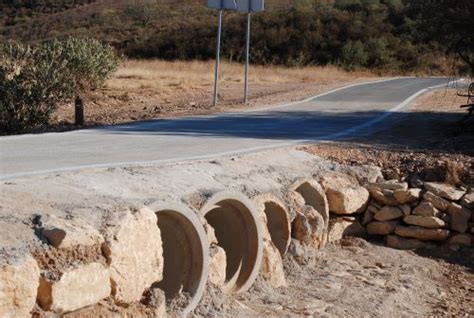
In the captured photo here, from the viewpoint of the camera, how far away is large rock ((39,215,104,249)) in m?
5.70

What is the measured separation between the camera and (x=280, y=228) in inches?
380

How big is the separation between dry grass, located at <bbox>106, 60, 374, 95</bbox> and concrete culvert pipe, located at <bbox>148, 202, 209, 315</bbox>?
68.3 feet

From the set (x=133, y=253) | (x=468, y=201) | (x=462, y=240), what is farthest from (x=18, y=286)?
(x=468, y=201)

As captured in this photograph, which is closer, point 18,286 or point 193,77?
point 18,286

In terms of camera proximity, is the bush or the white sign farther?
the white sign

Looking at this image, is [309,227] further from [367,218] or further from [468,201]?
[468,201]

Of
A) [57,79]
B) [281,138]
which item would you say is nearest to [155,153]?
[281,138]

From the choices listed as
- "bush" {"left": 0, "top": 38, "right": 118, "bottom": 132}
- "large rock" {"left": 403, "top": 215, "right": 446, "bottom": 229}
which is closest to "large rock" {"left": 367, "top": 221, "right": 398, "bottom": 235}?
"large rock" {"left": 403, "top": 215, "right": 446, "bottom": 229}

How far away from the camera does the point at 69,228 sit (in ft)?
19.5

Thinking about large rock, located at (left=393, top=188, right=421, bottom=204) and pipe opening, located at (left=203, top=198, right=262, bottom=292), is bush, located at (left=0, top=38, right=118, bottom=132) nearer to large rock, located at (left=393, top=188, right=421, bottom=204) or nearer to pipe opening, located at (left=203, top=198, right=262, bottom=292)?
large rock, located at (left=393, top=188, right=421, bottom=204)

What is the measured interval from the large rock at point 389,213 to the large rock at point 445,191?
0.63 meters

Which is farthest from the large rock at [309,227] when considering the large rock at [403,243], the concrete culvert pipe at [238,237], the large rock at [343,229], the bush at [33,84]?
the bush at [33,84]

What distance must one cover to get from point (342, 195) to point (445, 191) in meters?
1.76

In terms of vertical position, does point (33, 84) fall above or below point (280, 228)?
above
